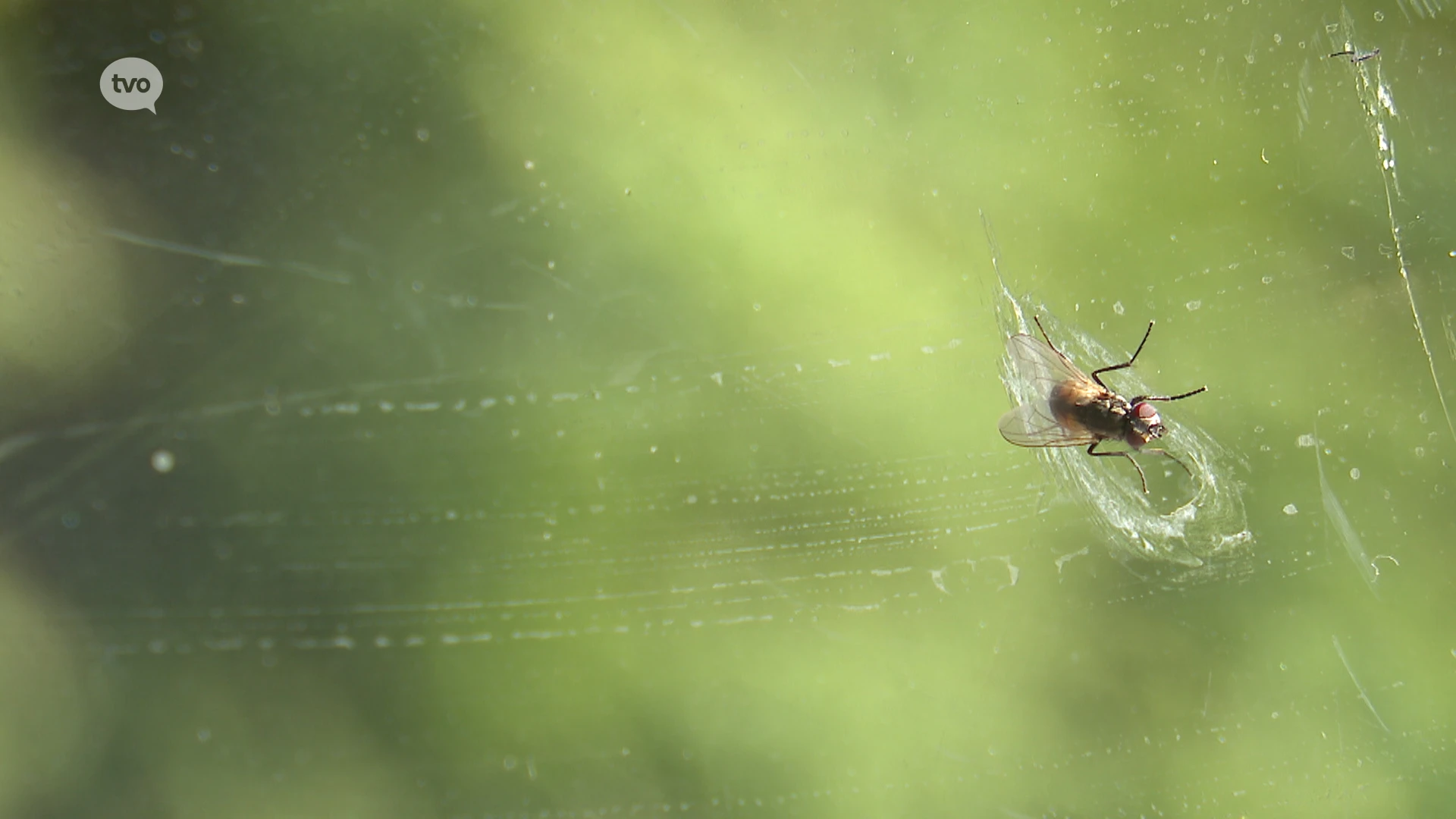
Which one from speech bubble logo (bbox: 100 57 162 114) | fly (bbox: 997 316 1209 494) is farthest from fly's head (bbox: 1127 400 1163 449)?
speech bubble logo (bbox: 100 57 162 114)

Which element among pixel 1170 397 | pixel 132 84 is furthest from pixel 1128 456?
pixel 132 84

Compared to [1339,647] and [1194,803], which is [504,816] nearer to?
[1194,803]

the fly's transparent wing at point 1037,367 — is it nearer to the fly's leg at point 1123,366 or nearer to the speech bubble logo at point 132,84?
the fly's leg at point 1123,366

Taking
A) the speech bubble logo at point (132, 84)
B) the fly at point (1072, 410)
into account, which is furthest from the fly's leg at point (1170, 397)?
the speech bubble logo at point (132, 84)

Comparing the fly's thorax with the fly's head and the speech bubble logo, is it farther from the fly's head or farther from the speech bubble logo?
the speech bubble logo

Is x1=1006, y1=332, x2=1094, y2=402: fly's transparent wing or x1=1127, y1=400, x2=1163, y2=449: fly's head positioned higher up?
x1=1006, y1=332, x2=1094, y2=402: fly's transparent wing

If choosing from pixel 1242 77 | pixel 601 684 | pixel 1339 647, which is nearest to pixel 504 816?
pixel 601 684

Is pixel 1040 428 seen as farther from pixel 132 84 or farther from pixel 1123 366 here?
pixel 132 84
